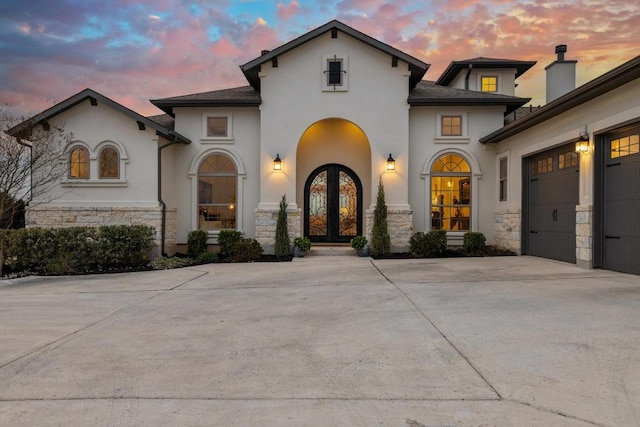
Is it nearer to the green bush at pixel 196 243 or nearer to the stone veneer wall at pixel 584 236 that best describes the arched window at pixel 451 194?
the stone veneer wall at pixel 584 236

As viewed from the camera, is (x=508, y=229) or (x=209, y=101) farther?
(x=209, y=101)

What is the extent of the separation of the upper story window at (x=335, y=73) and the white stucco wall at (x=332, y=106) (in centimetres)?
10

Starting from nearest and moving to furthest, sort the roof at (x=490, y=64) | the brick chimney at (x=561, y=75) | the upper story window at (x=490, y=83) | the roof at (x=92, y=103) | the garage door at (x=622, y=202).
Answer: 1. the garage door at (x=622, y=202)
2. the roof at (x=92, y=103)
3. the brick chimney at (x=561, y=75)
4. the roof at (x=490, y=64)
5. the upper story window at (x=490, y=83)

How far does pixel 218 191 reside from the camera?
540 inches

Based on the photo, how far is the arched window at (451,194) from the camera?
13703 mm

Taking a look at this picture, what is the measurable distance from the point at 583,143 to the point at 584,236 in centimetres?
199

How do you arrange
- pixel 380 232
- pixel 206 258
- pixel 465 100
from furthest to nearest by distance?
1. pixel 465 100
2. pixel 380 232
3. pixel 206 258

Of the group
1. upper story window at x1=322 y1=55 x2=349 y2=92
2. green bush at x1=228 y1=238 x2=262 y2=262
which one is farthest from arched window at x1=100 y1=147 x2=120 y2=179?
upper story window at x1=322 y1=55 x2=349 y2=92

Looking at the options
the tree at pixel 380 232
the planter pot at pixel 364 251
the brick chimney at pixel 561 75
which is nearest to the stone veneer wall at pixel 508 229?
the tree at pixel 380 232

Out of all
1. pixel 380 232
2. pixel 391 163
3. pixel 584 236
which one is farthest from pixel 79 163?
pixel 584 236

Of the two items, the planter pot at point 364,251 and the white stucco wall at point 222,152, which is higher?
the white stucco wall at point 222,152

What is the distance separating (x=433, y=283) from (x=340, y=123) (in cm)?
796

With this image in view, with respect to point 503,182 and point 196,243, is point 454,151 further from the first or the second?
point 196,243

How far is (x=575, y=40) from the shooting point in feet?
49.1
